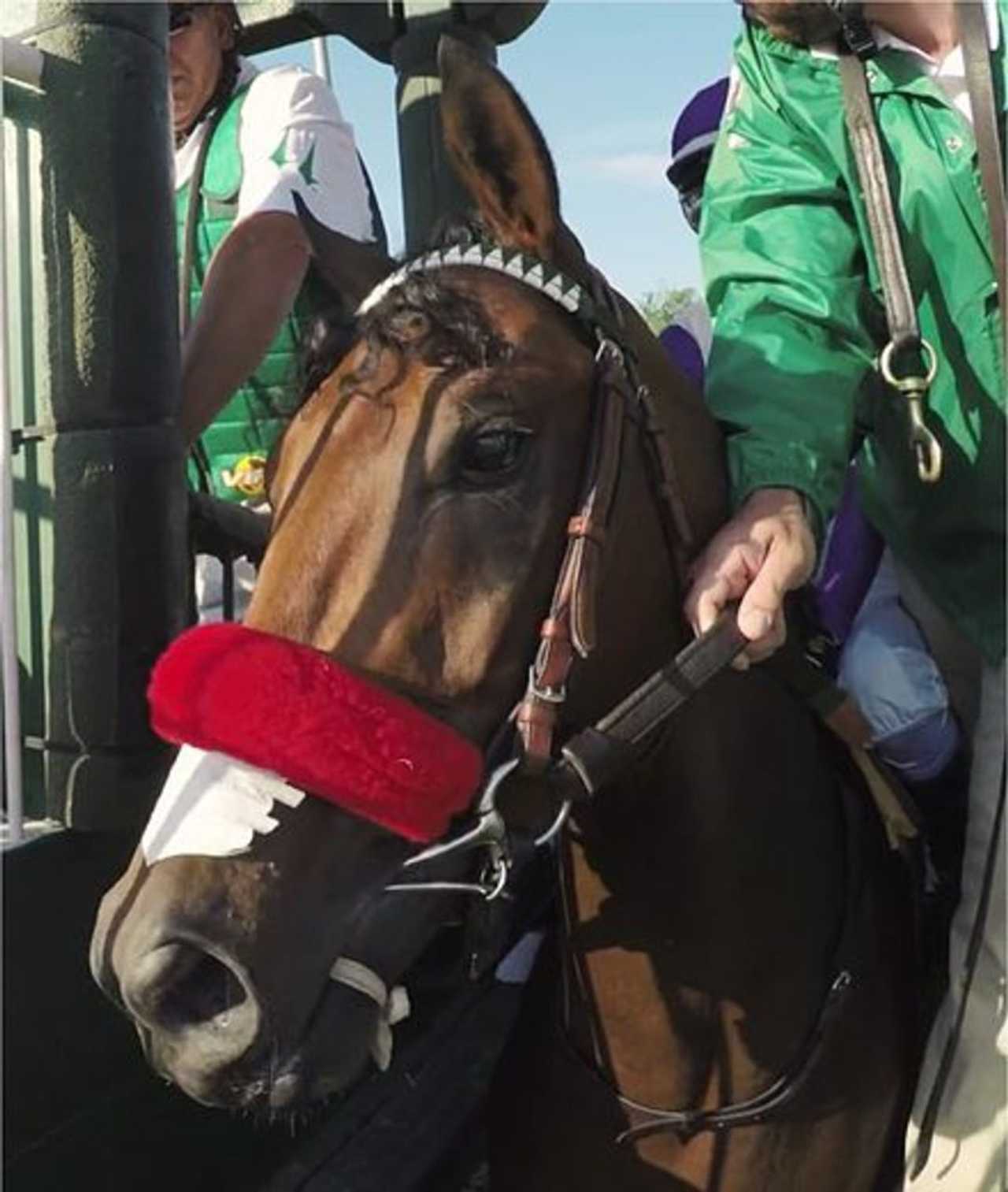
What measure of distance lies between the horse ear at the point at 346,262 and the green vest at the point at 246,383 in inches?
38.6

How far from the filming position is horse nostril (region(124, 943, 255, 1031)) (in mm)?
1387

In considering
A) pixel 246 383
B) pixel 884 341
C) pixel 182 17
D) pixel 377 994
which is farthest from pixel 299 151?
pixel 377 994

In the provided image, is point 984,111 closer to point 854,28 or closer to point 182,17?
point 854,28

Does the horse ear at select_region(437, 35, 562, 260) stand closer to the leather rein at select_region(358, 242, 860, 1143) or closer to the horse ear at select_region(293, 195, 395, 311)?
the leather rein at select_region(358, 242, 860, 1143)

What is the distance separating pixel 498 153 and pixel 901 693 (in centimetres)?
106

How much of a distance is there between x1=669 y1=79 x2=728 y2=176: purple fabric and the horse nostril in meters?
3.23

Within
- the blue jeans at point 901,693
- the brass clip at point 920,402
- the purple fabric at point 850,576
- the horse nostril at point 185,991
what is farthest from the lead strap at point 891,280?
the horse nostril at point 185,991

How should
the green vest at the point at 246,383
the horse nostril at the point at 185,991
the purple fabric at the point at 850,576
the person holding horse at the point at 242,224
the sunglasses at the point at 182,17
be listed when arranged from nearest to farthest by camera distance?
the horse nostril at the point at 185,991
the purple fabric at the point at 850,576
the person holding horse at the point at 242,224
the green vest at the point at 246,383
the sunglasses at the point at 182,17

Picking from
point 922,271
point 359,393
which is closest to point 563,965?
point 359,393

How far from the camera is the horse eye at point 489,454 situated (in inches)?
61.1

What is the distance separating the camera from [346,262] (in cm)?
192

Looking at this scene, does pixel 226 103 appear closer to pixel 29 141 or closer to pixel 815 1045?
pixel 29 141

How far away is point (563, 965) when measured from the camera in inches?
84.5

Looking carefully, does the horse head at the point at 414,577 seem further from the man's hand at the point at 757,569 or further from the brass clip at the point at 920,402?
the brass clip at the point at 920,402
